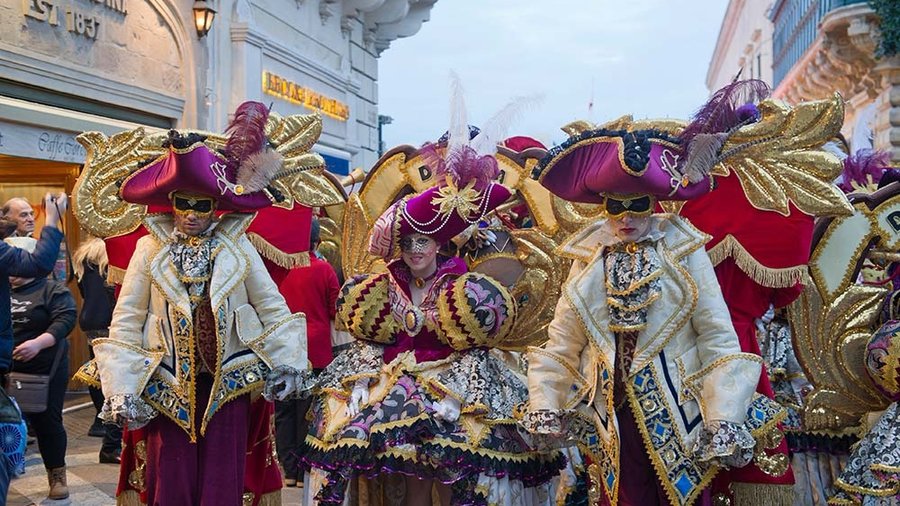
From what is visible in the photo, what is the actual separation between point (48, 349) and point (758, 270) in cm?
423

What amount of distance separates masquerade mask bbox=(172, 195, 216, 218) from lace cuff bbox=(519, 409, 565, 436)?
1.66 m

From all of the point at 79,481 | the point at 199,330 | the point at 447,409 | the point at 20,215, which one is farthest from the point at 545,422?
the point at 79,481

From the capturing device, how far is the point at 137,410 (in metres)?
4.42

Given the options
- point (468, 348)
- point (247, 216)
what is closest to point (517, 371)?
point (468, 348)

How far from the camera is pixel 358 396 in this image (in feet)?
14.6

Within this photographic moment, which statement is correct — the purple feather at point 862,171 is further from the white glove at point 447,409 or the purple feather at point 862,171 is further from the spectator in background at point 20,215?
the spectator in background at point 20,215

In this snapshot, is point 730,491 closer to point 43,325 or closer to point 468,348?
point 468,348

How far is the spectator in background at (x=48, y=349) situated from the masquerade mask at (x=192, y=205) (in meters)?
1.97

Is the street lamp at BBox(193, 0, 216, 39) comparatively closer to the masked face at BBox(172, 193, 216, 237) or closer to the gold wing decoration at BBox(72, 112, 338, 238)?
the gold wing decoration at BBox(72, 112, 338, 238)

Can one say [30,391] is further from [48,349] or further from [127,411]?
[127,411]

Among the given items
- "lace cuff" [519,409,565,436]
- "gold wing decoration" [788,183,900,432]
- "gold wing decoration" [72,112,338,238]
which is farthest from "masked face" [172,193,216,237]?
"gold wing decoration" [788,183,900,432]

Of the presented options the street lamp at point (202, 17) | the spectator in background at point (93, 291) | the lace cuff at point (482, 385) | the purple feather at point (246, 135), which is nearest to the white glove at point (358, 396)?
the lace cuff at point (482, 385)

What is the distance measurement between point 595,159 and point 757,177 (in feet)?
2.40

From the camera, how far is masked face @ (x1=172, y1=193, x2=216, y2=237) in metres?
4.63
